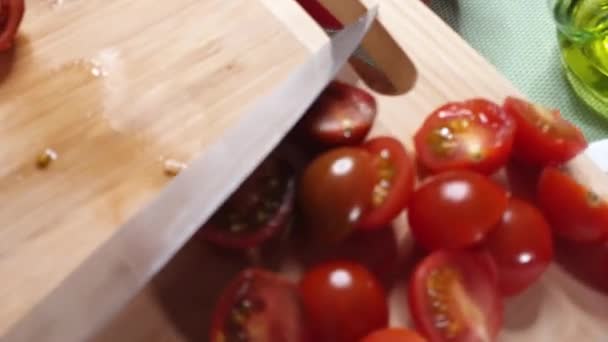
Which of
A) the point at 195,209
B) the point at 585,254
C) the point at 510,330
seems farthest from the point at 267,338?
the point at 585,254

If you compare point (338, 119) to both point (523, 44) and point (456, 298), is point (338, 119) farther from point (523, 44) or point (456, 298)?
point (523, 44)

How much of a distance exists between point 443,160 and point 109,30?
1.29 feet

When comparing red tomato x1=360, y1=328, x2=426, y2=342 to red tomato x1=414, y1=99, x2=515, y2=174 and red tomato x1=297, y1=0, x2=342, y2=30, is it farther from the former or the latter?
red tomato x1=297, y1=0, x2=342, y2=30

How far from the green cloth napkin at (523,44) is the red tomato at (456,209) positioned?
0.97 feet

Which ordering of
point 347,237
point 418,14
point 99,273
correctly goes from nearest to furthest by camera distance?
point 99,273 < point 347,237 < point 418,14

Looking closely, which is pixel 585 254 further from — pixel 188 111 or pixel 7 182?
pixel 7 182

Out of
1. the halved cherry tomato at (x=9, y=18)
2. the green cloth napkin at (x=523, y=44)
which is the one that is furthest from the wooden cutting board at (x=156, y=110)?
the green cloth napkin at (x=523, y=44)

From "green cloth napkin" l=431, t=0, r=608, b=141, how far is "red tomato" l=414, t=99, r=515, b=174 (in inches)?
8.6

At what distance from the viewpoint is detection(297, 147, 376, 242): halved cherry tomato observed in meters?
0.72

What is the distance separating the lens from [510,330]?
76 centimetres

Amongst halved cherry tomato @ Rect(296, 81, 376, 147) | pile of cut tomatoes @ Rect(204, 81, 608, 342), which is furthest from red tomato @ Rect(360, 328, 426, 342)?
halved cherry tomato @ Rect(296, 81, 376, 147)

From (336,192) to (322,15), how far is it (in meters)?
0.36

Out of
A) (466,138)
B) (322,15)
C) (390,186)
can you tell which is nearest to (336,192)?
(390,186)

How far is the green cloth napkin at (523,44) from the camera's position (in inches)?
39.1
